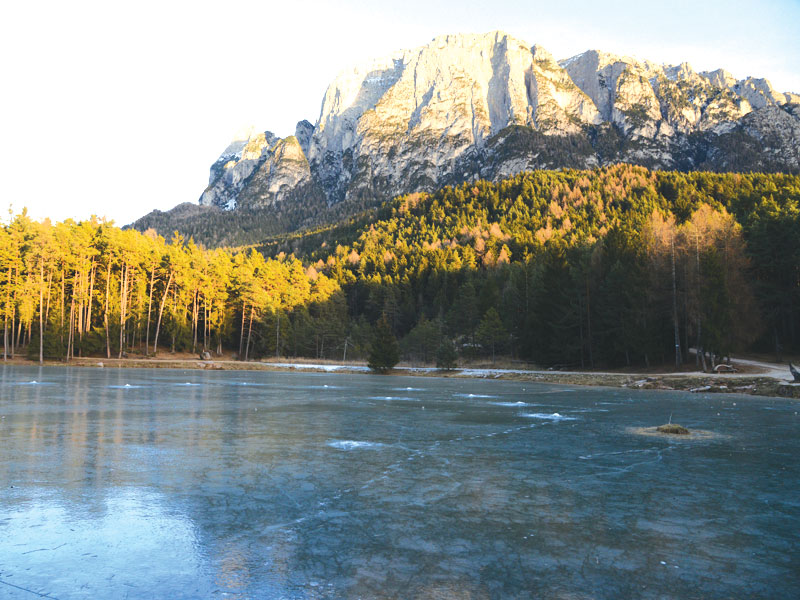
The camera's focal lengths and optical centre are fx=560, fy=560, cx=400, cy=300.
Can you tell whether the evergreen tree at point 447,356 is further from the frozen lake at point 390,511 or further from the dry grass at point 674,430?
the dry grass at point 674,430

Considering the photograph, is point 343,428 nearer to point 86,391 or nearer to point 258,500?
point 258,500

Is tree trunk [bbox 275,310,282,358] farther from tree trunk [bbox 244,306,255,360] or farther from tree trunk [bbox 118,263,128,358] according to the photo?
tree trunk [bbox 118,263,128,358]

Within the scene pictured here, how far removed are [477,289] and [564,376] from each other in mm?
55243

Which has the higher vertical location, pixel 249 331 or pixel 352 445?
pixel 249 331

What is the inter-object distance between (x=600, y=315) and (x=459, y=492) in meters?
53.5

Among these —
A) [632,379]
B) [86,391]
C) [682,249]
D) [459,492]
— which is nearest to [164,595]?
[459,492]

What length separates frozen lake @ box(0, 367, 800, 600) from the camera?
6.31 m

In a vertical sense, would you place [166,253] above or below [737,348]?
above

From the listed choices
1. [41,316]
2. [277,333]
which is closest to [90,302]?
[41,316]

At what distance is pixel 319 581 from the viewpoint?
622 cm

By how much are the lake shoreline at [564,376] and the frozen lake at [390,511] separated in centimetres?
2166

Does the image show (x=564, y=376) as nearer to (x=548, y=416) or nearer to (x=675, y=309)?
(x=675, y=309)

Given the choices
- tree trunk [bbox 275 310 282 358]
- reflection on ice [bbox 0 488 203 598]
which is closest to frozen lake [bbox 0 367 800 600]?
reflection on ice [bbox 0 488 203 598]

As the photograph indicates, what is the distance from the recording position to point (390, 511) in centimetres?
912
